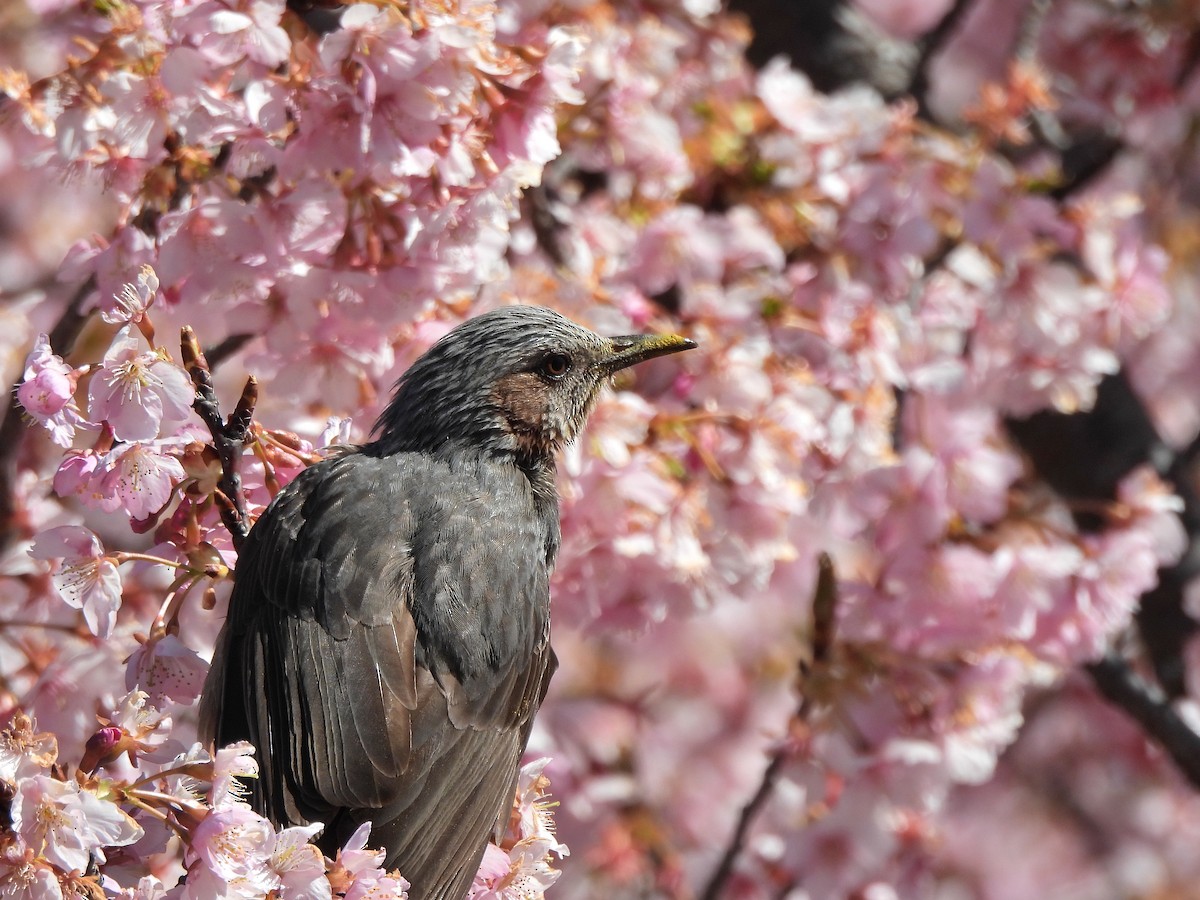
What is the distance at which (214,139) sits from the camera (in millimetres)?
2520

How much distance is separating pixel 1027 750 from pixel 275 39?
5.18 metres

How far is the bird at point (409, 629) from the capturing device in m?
2.43

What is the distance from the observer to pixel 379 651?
8.29ft

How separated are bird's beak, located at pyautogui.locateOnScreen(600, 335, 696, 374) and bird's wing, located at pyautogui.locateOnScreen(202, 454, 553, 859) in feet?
1.72

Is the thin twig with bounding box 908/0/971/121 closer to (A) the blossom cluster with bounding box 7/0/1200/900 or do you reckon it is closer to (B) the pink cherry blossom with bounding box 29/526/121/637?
(A) the blossom cluster with bounding box 7/0/1200/900

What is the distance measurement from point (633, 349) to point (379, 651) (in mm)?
965

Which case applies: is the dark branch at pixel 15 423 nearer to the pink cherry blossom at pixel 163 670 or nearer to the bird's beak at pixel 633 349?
the pink cherry blossom at pixel 163 670

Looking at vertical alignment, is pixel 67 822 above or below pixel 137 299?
below

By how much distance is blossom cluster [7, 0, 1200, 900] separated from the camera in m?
2.31

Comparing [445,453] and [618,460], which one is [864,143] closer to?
[618,460]

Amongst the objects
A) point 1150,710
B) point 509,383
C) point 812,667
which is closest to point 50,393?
point 509,383

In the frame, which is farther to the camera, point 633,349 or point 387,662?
point 633,349

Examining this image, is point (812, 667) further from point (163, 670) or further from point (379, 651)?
point (163, 670)

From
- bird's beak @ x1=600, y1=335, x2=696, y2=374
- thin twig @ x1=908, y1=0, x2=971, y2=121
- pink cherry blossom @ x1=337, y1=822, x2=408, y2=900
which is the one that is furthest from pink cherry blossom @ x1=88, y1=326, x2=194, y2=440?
thin twig @ x1=908, y1=0, x2=971, y2=121
